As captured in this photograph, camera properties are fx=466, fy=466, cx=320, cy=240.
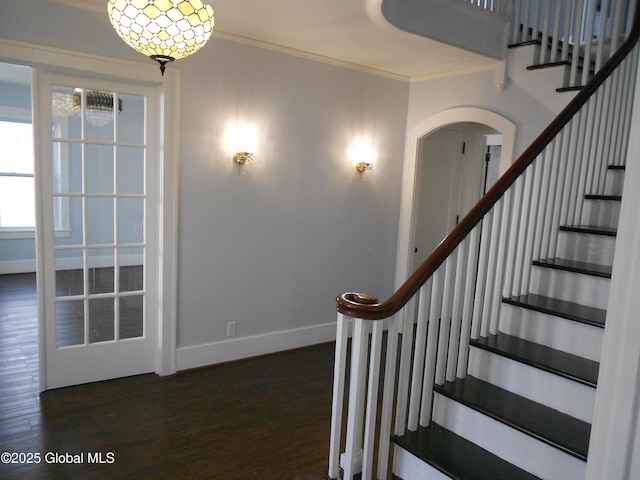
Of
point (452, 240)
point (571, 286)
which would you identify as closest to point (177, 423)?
point (452, 240)

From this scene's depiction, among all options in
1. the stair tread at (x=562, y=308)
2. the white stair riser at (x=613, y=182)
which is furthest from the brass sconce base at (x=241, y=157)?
the white stair riser at (x=613, y=182)

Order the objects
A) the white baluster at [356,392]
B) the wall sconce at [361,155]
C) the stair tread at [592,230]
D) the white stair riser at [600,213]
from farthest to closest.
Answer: the wall sconce at [361,155]
the white stair riser at [600,213]
the stair tread at [592,230]
the white baluster at [356,392]

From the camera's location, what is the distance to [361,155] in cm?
470

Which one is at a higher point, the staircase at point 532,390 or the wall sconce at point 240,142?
the wall sconce at point 240,142

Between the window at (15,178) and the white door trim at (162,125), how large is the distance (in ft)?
14.8

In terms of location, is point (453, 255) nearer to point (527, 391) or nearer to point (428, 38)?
point (527, 391)

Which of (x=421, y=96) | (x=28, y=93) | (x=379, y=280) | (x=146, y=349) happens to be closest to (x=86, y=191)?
(x=146, y=349)

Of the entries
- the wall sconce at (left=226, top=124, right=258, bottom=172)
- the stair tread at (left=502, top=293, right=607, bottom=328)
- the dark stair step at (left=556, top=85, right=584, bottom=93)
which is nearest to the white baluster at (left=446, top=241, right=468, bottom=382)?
the stair tread at (left=502, top=293, right=607, bottom=328)

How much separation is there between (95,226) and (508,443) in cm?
307

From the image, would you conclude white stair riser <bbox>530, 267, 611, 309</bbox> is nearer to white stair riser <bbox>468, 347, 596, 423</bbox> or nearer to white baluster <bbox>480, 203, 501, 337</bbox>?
white baluster <bbox>480, 203, 501, 337</bbox>

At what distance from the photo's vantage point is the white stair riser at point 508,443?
2014 millimetres

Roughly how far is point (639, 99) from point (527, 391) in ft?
5.97

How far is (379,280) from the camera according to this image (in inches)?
201

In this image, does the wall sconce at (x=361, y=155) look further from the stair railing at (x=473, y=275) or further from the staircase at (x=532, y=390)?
the staircase at (x=532, y=390)
